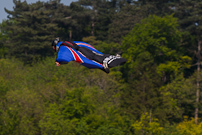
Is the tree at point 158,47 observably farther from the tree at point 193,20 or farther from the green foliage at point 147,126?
the green foliage at point 147,126

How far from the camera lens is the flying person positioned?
8250 mm

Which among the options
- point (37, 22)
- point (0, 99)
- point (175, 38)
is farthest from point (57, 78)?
point (175, 38)

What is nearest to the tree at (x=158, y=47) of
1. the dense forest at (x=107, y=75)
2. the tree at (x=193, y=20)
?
the dense forest at (x=107, y=75)

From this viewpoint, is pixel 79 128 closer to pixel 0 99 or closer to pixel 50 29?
pixel 0 99

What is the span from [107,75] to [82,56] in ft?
117

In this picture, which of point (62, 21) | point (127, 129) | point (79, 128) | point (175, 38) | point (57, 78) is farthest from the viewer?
point (62, 21)

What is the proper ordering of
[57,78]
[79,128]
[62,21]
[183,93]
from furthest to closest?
[62,21], [183,93], [57,78], [79,128]

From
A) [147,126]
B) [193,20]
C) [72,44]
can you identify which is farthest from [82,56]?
[193,20]

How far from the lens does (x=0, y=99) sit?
37.2 meters

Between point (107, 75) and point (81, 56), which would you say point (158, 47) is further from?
point (81, 56)

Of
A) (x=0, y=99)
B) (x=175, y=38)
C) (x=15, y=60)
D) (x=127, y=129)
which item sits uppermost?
(x=175, y=38)

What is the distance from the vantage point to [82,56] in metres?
8.71

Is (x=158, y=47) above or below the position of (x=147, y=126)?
above

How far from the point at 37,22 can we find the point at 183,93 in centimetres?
2430
